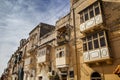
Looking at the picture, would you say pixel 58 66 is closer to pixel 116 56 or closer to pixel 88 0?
pixel 116 56

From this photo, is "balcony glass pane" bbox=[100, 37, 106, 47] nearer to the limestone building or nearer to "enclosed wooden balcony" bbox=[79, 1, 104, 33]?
→ the limestone building

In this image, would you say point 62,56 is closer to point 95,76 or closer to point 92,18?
point 95,76

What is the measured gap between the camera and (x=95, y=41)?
1353 cm

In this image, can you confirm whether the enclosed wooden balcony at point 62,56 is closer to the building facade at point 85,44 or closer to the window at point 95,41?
the building facade at point 85,44

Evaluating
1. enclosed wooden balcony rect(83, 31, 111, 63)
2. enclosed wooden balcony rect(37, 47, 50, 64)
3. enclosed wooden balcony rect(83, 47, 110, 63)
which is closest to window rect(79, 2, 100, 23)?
enclosed wooden balcony rect(83, 31, 111, 63)

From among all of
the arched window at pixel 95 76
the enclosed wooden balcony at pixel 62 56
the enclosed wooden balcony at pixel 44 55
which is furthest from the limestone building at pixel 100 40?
the enclosed wooden balcony at pixel 44 55

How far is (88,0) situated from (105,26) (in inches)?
188

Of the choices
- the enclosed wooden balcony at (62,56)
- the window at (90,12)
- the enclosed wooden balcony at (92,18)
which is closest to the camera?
the enclosed wooden balcony at (92,18)

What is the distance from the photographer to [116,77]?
11.5 metres

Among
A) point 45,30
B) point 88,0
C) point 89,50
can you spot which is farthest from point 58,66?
point 45,30

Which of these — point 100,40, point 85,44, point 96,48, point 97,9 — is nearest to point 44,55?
point 85,44

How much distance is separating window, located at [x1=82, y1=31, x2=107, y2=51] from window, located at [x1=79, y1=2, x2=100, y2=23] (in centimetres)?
230

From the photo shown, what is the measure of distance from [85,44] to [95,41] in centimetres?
153

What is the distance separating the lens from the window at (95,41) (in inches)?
504
